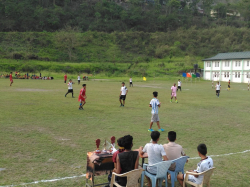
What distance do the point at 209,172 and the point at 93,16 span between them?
369 ft

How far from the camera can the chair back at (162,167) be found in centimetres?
503

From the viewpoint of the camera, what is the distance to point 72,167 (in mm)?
6586

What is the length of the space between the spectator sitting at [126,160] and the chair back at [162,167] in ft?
1.50

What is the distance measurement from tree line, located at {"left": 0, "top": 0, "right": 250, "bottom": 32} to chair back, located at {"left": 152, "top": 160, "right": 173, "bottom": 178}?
97789 millimetres

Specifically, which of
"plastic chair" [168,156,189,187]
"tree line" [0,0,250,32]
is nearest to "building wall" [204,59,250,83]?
"tree line" [0,0,250,32]

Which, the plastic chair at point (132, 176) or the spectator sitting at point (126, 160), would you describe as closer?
the plastic chair at point (132, 176)

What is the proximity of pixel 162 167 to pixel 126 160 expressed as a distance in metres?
0.79

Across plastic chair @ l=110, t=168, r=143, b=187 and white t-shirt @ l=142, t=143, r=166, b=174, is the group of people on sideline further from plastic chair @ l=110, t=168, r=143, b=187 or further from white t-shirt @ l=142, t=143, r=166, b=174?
plastic chair @ l=110, t=168, r=143, b=187

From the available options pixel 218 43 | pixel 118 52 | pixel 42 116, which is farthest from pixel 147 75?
pixel 42 116

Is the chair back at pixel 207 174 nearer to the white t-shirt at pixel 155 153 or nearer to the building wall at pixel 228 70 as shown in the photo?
the white t-shirt at pixel 155 153

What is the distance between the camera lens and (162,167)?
5.09 m

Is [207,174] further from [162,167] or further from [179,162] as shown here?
[162,167]

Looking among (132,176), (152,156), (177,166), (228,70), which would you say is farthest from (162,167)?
(228,70)

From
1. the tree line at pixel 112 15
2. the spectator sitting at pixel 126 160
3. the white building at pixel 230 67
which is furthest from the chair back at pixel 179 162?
the tree line at pixel 112 15
